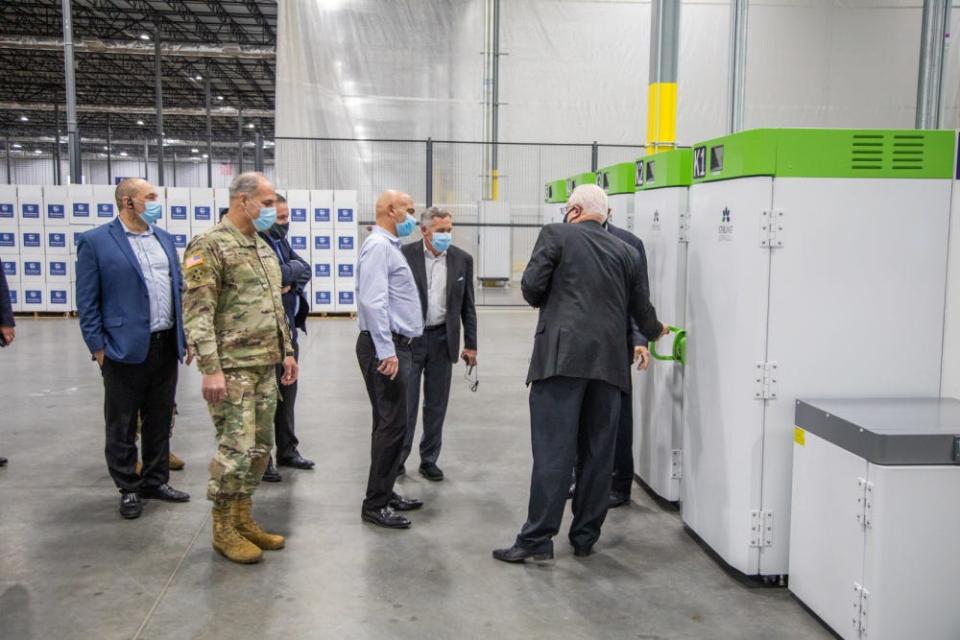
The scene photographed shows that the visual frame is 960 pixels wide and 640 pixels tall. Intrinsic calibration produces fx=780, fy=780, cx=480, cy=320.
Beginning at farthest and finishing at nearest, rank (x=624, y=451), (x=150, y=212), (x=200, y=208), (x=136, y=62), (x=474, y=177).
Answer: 1. (x=136, y=62)
2. (x=474, y=177)
3. (x=200, y=208)
4. (x=624, y=451)
5. (x=150, y=212)

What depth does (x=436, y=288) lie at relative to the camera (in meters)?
4.85

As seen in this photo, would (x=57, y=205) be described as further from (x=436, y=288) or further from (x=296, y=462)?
(x=436, y=288)

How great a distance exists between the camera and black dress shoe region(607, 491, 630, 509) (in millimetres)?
4605

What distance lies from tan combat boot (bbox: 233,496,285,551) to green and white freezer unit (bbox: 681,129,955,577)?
2.22 meters

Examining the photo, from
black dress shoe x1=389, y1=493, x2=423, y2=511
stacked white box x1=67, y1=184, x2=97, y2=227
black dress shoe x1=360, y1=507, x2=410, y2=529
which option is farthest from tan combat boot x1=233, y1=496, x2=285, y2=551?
stacked white box x1=67, y1=184, x2=97, y2=227

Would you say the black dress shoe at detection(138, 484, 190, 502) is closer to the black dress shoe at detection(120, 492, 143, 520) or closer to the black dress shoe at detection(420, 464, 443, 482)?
the black dress shoe at detection(120, 492, 143, 520)

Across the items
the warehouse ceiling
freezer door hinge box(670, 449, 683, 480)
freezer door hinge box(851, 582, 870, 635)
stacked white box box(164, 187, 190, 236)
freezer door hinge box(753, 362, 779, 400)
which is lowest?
freezer door hinge box(851, 582, 870, 635)

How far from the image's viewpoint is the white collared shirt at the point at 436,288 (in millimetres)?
4844

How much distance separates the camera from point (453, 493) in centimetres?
486

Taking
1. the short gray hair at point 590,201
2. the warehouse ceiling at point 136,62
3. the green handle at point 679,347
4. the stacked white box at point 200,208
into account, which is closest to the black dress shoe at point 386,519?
the green handle at point 679,347

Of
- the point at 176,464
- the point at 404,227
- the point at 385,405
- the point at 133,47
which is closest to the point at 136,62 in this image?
the point at 133,47

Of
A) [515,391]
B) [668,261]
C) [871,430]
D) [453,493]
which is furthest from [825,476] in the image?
[515,391]

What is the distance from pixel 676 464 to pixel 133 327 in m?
3.09

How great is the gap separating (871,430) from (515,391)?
5323mm
